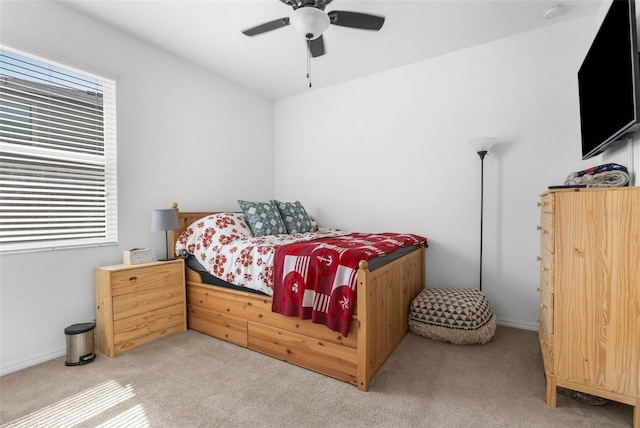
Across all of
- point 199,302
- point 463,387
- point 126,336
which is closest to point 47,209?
point 126,336

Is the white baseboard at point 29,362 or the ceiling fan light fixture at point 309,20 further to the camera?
the white baseboard at point 29,362

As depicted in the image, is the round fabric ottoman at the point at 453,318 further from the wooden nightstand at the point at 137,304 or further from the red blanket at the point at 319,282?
the wooden nightstand at the point at 137,304

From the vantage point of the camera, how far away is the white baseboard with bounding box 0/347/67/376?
2.02 m

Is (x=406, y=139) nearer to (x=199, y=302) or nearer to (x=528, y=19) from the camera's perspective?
(x=528, y=19)

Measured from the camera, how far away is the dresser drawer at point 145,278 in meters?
2.29

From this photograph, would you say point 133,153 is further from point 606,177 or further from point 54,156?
point 606,177

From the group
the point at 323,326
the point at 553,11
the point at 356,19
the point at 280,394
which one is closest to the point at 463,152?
the point at 553,11

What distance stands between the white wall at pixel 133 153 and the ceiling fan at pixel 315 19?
131 cm

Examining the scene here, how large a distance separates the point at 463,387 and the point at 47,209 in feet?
10.1

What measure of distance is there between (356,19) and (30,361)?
3.20m

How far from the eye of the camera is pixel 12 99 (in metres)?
2.08

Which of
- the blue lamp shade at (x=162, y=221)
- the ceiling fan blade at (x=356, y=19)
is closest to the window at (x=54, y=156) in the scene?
the blue lamp shade at (x=162, y=221)

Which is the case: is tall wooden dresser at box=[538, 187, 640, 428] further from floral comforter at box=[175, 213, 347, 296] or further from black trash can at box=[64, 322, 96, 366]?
black trash can at box=[64, 322, 96, 366]

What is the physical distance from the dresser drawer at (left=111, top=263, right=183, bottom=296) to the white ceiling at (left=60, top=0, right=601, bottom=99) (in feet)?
6.62
